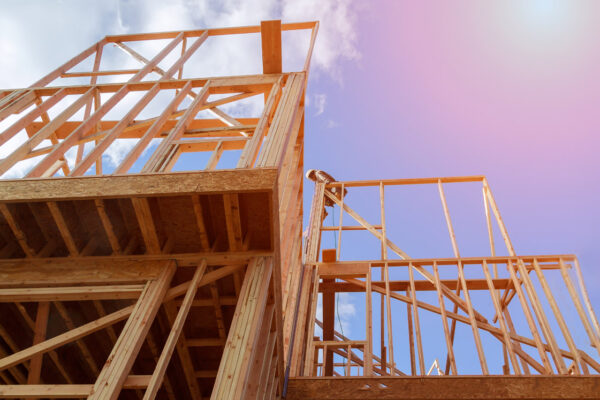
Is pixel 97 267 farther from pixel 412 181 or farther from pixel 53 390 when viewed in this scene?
pixel 412 181

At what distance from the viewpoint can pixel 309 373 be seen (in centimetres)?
776

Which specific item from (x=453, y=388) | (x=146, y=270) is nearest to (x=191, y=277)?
(x=146, y=270)

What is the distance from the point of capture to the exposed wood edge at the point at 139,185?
16.2 ft

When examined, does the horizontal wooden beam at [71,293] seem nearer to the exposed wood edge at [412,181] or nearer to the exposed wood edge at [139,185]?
the exposed wood edge at [139,185]

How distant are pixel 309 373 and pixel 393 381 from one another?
1640mm

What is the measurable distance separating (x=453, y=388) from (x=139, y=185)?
15.8ft

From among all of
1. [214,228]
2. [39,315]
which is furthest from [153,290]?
[39,315]

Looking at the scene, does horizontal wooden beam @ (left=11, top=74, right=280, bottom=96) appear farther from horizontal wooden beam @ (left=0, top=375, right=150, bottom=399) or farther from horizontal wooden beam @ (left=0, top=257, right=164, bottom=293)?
horizontal wooden beam @ (left=0, top=375, right=150, bottom=399)

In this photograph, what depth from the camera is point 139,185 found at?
16.7 feet

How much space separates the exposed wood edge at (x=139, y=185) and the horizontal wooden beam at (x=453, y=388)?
338cm

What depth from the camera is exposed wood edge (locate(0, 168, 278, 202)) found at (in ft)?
16.2

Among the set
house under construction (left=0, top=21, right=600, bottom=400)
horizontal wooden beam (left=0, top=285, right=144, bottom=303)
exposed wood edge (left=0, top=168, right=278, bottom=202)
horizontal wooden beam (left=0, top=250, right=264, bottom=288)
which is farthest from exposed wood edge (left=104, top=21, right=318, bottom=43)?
horizontal wooden beam (left=0, top=285, right=144, bottom=303)

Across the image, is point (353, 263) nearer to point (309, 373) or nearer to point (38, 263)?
point (309, 373)

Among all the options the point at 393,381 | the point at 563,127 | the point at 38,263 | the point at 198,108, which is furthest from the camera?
the point at 563,127
